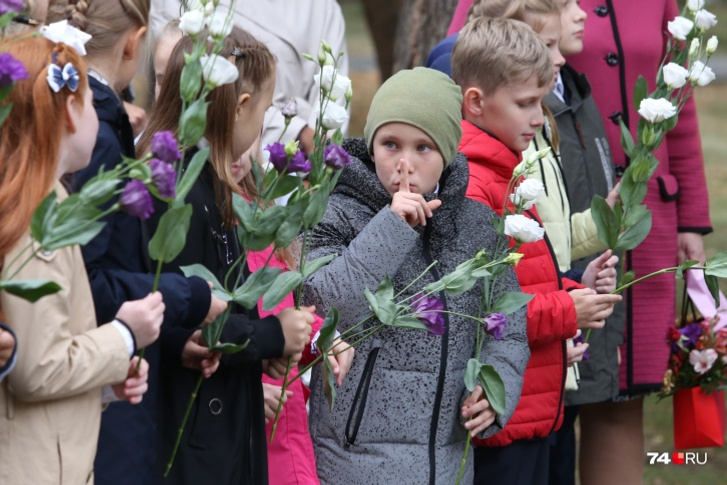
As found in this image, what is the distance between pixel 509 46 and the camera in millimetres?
3857

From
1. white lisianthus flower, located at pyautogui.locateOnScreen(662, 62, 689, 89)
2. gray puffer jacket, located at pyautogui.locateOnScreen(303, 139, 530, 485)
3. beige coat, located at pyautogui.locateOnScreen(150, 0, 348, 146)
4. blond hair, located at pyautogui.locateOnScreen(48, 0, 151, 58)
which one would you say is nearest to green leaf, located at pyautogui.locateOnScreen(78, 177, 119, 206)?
blond hair, located at pyautogui.locateOnScreen(48, 0, 151, 58)

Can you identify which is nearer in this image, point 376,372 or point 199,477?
point 199,477

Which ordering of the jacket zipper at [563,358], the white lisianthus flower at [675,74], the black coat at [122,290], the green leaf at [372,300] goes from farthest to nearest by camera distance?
1. the jacket zipper at [563,358]
2. the white lisianthus flower at [675,74]
3. the green leaf at [372,300]
4. the black coat at [122,290]

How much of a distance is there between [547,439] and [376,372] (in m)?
0.77

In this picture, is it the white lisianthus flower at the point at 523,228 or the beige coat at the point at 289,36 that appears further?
the beige coat at the point at 289,36

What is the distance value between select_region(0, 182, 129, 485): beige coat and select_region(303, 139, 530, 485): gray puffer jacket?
86cm

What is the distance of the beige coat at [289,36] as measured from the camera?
4.57m

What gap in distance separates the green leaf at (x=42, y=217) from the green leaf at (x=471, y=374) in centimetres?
136

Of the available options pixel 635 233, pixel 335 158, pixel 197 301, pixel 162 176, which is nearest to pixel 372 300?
pixel 335 158

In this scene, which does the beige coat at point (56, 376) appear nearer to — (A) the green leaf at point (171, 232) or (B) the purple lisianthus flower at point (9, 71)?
(A) the green leaf at point (171, 232)

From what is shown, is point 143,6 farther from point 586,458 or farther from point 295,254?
point 586,458

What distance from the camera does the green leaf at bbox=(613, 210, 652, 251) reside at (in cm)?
366

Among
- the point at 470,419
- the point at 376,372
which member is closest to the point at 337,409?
the point at 376,372

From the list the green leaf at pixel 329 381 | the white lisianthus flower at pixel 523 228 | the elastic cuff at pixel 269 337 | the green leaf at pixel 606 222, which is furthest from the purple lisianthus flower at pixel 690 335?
the elastic cuff at pixel 269 337
